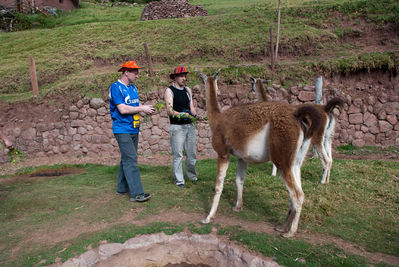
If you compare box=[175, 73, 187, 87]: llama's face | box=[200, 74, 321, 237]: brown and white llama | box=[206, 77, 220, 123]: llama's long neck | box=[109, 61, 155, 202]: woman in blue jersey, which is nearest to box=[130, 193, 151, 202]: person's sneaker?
box=[109, 61, 155, 202]: woman in blue jersey

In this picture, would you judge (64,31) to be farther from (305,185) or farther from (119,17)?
(305,185)

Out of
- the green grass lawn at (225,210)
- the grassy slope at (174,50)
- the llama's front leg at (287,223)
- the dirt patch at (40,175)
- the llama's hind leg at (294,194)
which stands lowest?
the dirt patch at (40,175)

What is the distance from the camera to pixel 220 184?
4.59 metres

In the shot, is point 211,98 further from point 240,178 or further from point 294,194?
point 294,194

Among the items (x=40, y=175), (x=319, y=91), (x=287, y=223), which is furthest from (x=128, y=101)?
(x=319, y=91)

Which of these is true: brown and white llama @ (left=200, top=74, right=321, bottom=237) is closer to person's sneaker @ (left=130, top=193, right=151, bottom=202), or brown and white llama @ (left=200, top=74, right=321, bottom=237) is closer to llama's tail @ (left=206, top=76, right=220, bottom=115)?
llama's tail @ (left=206, top=76, right=220, bottom=115)

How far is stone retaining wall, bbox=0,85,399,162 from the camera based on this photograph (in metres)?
10.7

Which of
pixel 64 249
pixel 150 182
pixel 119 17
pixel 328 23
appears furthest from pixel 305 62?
pixel 119 17

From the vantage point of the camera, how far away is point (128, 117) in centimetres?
521

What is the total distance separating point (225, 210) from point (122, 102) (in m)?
2.52

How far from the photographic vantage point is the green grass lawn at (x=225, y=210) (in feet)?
12.2

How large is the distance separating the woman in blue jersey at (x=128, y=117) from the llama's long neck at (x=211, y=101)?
98 cm

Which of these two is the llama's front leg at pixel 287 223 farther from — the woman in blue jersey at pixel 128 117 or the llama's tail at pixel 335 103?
the woman in blue jersey at pixel 128 117

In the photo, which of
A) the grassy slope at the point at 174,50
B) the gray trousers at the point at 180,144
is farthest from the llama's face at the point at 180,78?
the grassy slope at the point at 174,50
